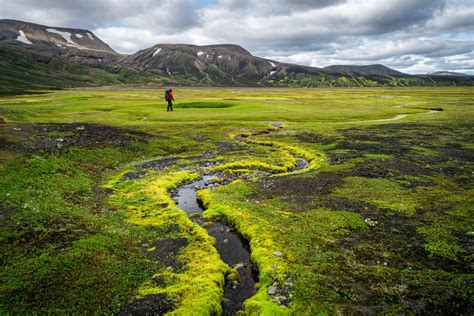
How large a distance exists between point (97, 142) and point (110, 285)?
28.3 metres

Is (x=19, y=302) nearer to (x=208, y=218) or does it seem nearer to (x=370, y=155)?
(x=208, y=218)

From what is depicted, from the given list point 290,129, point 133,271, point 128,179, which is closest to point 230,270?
point 133,271

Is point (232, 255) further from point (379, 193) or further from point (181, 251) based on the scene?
point (379, 193)

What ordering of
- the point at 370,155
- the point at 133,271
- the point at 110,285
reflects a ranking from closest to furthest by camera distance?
1. the point at 110,285
2. the point at 133,271
3. the point at 370,155

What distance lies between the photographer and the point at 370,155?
1443 inches

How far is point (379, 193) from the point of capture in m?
24.0

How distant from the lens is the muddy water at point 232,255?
13469mm

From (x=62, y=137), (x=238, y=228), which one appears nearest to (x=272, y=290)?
(x=238, y=228)

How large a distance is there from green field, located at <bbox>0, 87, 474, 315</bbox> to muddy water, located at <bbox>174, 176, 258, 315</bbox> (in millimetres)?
548

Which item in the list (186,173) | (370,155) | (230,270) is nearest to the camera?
(230,270)

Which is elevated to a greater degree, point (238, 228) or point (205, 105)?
point (205, 105)

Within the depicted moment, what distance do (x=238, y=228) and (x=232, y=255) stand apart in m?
2.66

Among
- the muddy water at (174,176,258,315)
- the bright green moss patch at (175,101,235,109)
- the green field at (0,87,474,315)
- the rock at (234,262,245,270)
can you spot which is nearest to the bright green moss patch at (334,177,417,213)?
the green field at (0,87,474,315)

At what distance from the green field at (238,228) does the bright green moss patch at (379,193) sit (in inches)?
5.5
